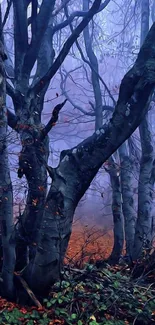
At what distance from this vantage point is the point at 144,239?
6242 mm

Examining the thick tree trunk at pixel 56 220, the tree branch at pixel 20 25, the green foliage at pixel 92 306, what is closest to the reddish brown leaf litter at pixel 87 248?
the green foliage at pixel 92 306

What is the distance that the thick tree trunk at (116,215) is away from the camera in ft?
24.0

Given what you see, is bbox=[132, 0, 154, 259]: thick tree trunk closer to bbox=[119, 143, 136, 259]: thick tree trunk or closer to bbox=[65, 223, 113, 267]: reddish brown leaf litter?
bbox=[119, 143, 136, 259]: thick tree trunk

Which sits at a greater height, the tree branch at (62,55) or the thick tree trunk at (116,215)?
the tree branch at (62,55)

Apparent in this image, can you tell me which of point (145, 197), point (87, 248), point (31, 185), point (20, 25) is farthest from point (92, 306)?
point (87, 248)

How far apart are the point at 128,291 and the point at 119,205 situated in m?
3.40

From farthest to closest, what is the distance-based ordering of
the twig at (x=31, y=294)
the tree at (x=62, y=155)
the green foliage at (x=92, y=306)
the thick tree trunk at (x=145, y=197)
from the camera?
the thick tree trunk at (x=145, y=197)
the twig at (x=31, y=294)
the tree at (x=62, y=155)
the green foliage at (x=92, y=306)

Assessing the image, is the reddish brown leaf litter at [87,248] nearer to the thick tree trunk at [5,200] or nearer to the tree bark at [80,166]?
the tree bark at [80,166]

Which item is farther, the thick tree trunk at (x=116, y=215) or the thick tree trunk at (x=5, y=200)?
the thick tree trunk at (x=116, y=215)

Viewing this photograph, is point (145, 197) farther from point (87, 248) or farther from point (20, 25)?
point (20, 25)

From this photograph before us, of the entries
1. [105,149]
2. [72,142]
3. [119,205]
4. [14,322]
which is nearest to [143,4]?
[119,205]

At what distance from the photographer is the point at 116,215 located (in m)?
7.73

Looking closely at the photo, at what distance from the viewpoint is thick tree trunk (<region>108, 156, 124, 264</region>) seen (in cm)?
730

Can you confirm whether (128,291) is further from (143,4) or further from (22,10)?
(143,4)
